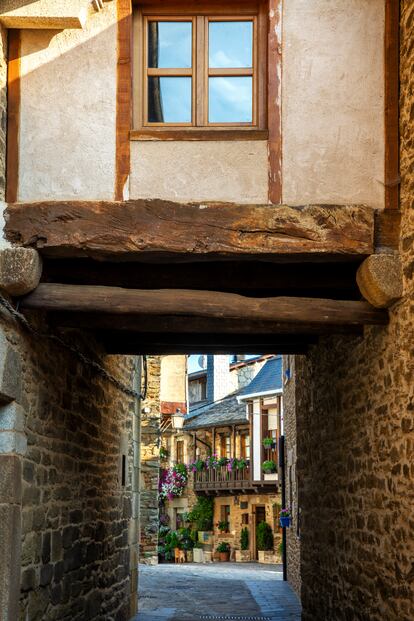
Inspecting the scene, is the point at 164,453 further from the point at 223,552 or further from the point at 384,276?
the point at 384,276

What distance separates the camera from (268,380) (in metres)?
28.9

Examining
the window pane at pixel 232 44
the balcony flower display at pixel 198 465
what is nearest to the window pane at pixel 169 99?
the window pane at pixel 232 44

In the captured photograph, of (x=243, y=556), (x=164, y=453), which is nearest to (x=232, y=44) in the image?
(x=243, y=556)

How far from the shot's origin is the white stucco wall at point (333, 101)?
608 cm

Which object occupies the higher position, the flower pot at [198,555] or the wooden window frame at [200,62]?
the wooden window frame at [200,62]

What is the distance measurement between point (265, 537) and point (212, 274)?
22.9 metres

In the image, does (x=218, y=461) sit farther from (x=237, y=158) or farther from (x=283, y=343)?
(x=237, y=158)

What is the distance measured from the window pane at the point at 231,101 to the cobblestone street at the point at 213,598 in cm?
663

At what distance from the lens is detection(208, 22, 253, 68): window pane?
21.0ft

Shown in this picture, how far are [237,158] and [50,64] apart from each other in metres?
1.40

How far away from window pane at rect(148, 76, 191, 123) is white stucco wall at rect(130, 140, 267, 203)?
28 cm

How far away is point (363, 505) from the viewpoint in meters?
6.93

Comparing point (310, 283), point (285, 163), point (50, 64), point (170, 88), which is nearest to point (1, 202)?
point (50, 64)

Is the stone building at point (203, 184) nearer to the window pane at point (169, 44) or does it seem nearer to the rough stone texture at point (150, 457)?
the window pane at point (169, 44)
